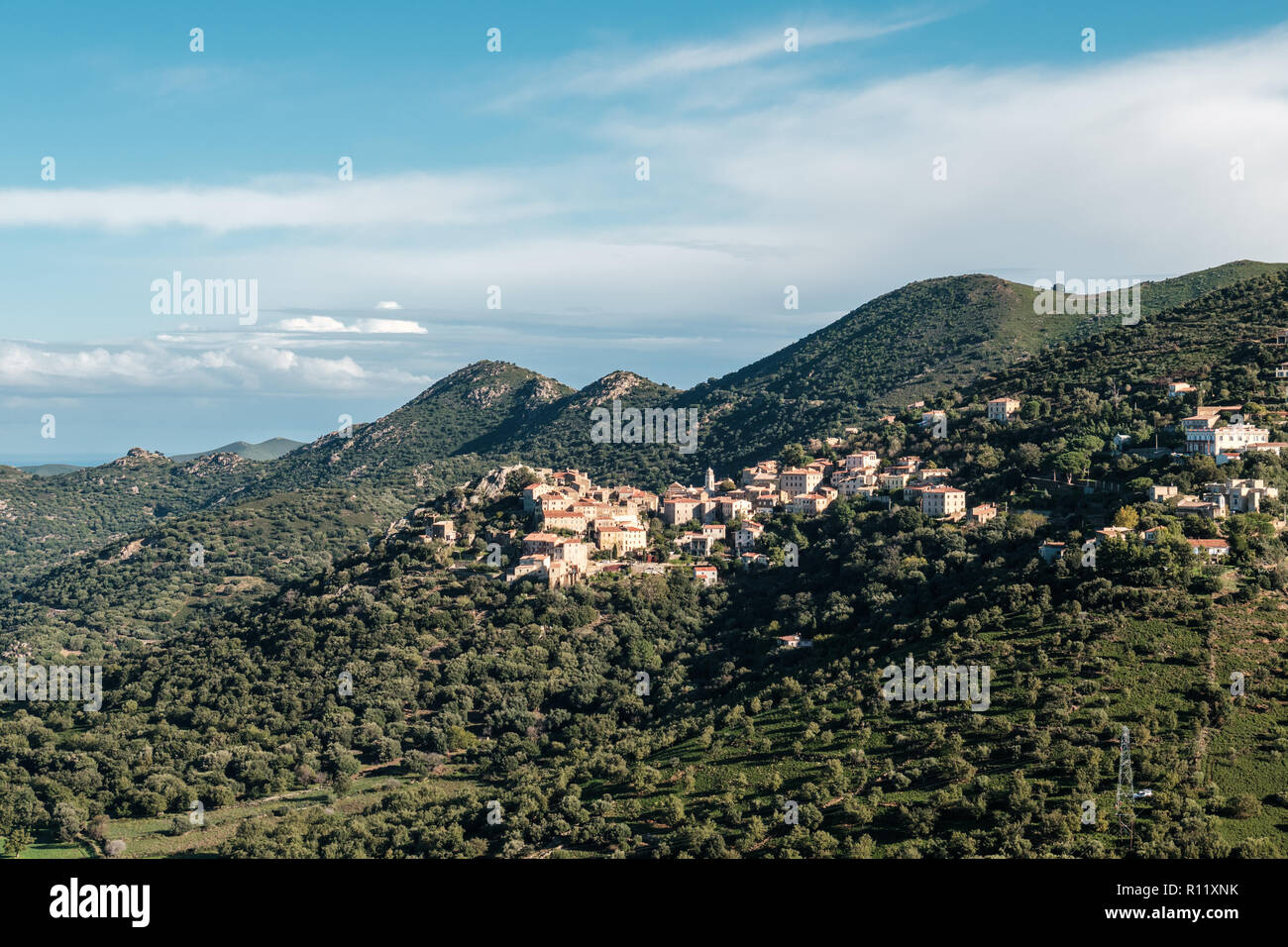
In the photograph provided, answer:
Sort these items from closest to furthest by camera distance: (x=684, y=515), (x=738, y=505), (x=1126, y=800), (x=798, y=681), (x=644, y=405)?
(x=1126, y=800) < (x=798, y=681) < (x=738, y=505) < (x=684, y=515) < (x=644, y=405)

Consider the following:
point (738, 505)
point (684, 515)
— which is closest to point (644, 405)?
point (684, 515)

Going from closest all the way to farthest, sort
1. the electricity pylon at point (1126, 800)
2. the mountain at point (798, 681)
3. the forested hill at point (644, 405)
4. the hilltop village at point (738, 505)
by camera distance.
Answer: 1. the electricity pylon at point (1126, 800)
2. the mountain at point (798, 681)
3. the hilltop village at point (738, 505)
4. the forested hill at point (644, 405)

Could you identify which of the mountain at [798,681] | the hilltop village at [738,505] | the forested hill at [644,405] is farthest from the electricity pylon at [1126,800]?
the forested hill at [644,405]

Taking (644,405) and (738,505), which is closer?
A: (738,505)

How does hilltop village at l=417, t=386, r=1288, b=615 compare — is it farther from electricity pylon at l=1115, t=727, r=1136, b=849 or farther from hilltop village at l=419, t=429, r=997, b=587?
electricity pylon at l=1115, t=727, r=1136, b=849

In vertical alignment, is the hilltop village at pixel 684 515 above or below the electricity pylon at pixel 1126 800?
above

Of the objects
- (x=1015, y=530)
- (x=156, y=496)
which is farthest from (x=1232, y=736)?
(x=156, y=496)

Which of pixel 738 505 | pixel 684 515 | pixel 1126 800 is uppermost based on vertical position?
pixel 738 505

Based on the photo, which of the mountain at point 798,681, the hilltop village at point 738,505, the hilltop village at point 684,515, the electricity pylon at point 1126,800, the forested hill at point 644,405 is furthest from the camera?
the forested hill at point 644,405

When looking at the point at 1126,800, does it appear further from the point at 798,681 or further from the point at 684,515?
the point at 684,515

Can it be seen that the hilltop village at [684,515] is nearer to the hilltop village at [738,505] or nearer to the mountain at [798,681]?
the hilltop village at [738,505]
